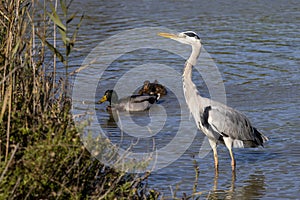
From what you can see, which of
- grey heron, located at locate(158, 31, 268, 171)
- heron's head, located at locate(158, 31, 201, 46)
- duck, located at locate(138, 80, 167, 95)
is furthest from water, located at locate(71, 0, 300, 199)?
heron's head, located at locate(158, 31, 201, 46)

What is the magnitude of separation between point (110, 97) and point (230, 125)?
122 inches

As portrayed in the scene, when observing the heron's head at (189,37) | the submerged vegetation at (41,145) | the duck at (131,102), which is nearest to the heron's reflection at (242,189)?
the heron's head at (189,37)

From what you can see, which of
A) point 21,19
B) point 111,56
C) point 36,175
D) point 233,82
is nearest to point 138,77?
point 111,56

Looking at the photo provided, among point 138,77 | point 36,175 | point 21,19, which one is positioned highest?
point 21,19

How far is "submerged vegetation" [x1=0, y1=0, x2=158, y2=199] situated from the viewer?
4834 mm

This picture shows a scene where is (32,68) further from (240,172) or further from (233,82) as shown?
(233,82)

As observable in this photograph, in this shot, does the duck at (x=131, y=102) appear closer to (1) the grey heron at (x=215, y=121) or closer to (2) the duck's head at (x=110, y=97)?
(2) the duck's head at (x=110, y=97)

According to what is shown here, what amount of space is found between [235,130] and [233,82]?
356 cm

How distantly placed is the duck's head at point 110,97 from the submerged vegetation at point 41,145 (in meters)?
5.15

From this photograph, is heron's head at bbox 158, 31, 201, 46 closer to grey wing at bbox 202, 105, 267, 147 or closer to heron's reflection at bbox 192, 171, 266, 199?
grey wing at bbox 202, 105, 267, 147

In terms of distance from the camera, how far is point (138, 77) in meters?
13.0

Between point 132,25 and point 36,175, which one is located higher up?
point 36,175

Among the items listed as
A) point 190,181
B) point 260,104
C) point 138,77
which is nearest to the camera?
point 190,181

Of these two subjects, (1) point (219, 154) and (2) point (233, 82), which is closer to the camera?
(1) point (219, 154)
